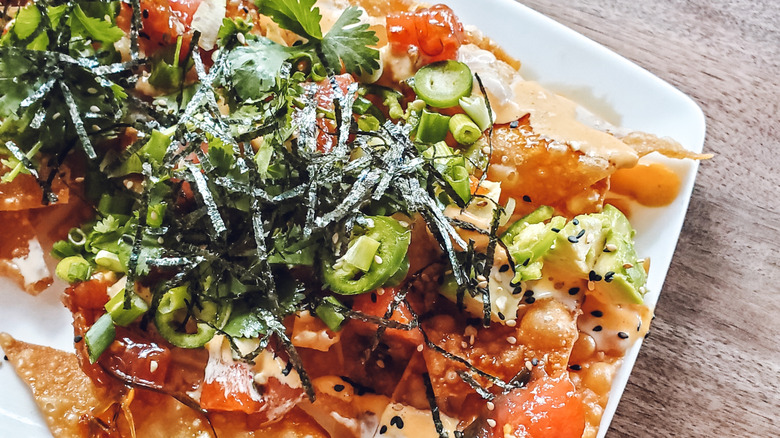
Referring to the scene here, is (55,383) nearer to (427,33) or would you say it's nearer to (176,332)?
(176,332)

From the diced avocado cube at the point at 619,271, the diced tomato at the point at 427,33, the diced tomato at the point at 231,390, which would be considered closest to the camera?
the diced tomato at the point at 231,390

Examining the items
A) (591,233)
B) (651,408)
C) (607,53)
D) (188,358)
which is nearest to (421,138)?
(591,233)

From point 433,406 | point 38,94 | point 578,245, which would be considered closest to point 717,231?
point 578,245

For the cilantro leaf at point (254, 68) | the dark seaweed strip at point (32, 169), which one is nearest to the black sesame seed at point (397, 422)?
the cilantro leaf at point (254, 68)

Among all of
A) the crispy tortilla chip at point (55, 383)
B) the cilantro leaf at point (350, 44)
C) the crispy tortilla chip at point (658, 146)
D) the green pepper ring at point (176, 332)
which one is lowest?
the crispy tortilla chip at point (55, 383)

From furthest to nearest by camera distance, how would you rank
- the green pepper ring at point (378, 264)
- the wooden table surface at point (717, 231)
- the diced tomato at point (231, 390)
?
the wooden table surface at point (717, 231) → the diced tomato at point (231, 390) → the green pepper ring at point (378, 264)

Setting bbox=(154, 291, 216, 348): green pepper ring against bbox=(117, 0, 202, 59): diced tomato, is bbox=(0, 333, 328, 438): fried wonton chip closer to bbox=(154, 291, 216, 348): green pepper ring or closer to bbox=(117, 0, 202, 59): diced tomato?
bbox=(154, 291, 216, 348): green pepper ring

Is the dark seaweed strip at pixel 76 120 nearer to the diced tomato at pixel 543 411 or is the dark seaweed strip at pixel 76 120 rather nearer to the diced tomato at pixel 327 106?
the diced tomato at pixel 327 106
